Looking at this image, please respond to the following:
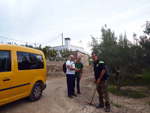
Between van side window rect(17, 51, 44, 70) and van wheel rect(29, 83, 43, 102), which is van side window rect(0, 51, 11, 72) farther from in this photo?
van wheel rect(29, 83, 43, 102)

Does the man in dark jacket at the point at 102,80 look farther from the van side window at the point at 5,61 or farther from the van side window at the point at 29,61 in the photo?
the van side window at the point at 5,61

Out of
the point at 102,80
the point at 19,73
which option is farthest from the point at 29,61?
the point at 102,80

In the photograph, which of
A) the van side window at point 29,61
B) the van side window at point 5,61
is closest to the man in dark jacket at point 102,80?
the van side window at point 29,61

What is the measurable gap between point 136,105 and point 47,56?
12.0 metres

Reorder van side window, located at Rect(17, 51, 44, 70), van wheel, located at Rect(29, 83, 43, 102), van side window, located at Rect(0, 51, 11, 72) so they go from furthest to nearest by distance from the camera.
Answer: van wheel, located at Rect(29, 83, 43, 102) → van side window, located at Rect(17, 51, 44, 70) → van side window, located at Rect(0, 51, 11, 72)

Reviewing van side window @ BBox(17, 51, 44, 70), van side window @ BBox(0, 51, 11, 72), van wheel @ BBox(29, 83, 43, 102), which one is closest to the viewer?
van side window @ BBox(0, 51, 11, 72)

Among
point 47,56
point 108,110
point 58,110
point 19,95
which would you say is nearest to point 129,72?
point 108,110

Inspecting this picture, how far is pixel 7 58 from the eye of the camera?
3.68 metres

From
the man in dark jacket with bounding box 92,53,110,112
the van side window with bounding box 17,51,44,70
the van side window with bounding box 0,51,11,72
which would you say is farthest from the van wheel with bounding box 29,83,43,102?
the man in dark jacket with bounding box 92,53,110,112

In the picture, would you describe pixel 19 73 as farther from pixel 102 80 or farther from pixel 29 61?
pixel 102 80

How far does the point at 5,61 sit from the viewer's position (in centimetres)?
360

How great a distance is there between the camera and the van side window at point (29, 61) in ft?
13.4

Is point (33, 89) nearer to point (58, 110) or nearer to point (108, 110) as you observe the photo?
point (58, 110)

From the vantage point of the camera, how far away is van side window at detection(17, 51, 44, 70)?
13.4 feet
